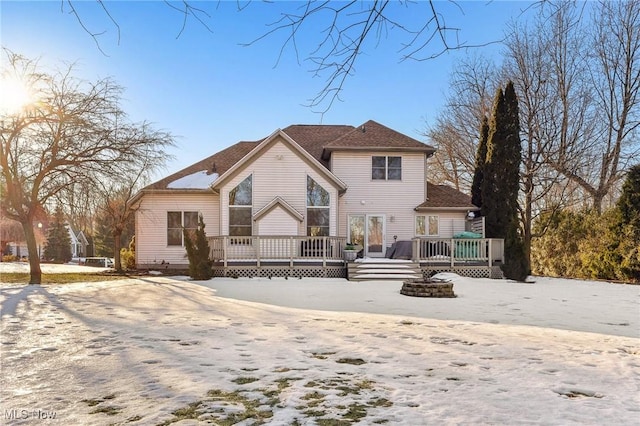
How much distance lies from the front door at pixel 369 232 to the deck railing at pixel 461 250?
8.82 ft

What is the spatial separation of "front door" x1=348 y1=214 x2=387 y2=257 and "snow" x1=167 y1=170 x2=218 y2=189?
6.80 metres

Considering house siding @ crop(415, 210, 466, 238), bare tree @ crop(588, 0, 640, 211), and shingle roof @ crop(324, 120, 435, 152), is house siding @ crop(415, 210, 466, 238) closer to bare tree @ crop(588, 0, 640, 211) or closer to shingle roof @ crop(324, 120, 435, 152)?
shingle roof @ crop(324, 120, 435, 152)

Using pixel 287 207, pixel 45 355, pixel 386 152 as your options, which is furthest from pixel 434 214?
pixel 45 355

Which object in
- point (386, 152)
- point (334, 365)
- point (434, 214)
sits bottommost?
point (334, 365)

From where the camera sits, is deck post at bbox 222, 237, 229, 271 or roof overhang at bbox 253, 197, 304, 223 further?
roof overhang at bbox 253, 197, 304, 223

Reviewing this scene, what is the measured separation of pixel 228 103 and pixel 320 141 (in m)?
15.9

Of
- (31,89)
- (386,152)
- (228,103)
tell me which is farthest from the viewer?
(386,152)

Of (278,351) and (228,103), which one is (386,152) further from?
(278,351)

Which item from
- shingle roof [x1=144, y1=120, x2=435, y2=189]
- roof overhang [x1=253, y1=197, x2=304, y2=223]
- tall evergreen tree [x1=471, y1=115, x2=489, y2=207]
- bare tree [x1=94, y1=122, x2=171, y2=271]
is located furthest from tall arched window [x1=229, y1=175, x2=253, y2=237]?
tall evergreen tree [x1=471, y1=115, x2=489, y2=207]

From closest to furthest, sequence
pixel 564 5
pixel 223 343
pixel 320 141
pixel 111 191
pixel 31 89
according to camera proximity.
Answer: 1. pixel 564 5
2. pixel 223 343
3. pixel 31 89
4. pixel 111 191
5. pixel 320 141

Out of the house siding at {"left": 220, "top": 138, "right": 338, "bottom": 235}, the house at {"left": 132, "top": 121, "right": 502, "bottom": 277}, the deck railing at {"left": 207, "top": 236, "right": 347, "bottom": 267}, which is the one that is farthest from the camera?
the house siding at {"left": 220, "top": 138, "right": 338, "bottom": 235}

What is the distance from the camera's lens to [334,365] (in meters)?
4.39

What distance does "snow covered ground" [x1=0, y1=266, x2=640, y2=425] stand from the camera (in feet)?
10.3

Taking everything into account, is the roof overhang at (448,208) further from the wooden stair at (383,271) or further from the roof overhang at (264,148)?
the roof overhang at (264,148)
